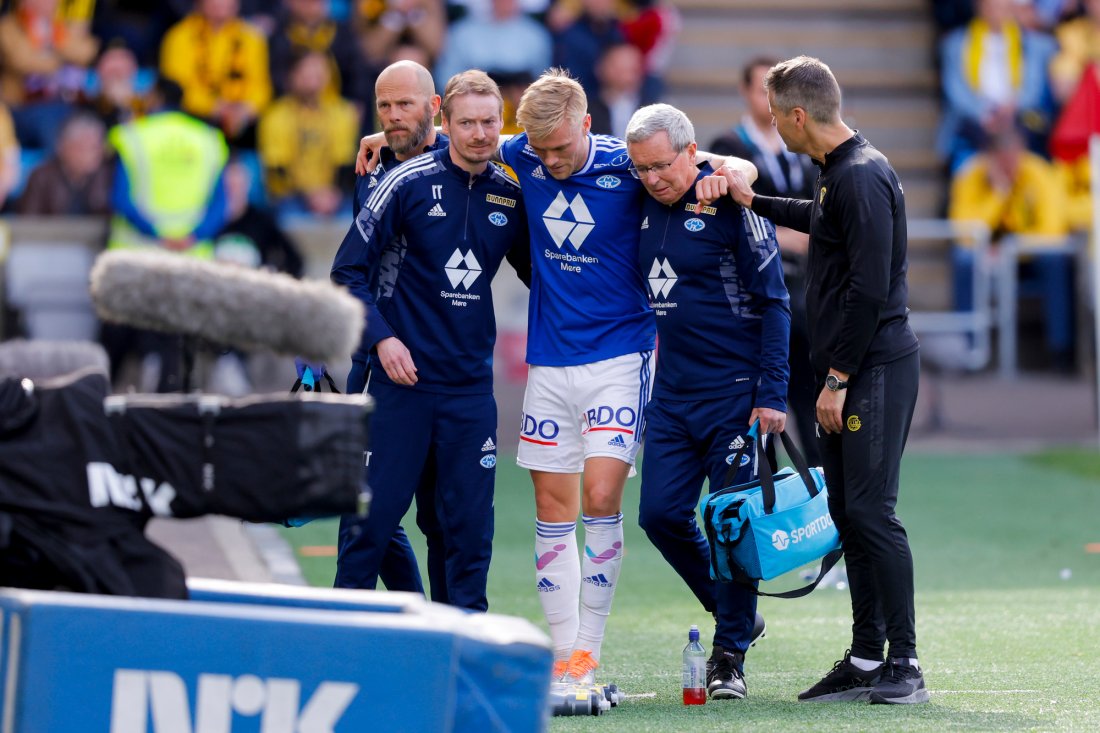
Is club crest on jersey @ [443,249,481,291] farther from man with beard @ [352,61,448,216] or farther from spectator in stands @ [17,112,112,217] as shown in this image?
spectator in stands @ [17,112,112,217]

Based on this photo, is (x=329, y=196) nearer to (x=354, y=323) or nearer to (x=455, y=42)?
(x=455, y=42)

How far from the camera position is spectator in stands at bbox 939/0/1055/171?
57.3 ft

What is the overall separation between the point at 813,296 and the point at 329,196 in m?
9.77

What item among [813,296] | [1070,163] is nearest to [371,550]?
[813,296]

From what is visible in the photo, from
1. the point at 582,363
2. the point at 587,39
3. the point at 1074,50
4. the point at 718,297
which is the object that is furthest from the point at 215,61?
the point at 718,297

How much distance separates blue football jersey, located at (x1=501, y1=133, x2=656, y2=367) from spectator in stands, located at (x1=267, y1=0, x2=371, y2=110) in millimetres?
9584

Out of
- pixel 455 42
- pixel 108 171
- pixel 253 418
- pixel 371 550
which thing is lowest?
pixel 371 550

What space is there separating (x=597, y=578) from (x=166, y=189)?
899 centimetres

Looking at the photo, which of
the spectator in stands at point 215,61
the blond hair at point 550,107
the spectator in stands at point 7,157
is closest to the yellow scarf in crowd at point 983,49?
the spectator in stands at point 215,61

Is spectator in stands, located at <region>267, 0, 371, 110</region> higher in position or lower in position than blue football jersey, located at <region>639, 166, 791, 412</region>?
higher

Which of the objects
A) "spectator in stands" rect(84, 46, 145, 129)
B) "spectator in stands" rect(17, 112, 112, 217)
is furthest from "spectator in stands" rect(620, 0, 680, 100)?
"spectator in stands" rect(17, 112, 112, 217)

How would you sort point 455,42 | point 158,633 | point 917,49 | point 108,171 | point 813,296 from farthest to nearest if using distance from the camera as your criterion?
point 917,49, point 455,42, point 108,171, point 813,296, point 158,633

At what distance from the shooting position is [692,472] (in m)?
6.13

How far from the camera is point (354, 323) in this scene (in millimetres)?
4234
